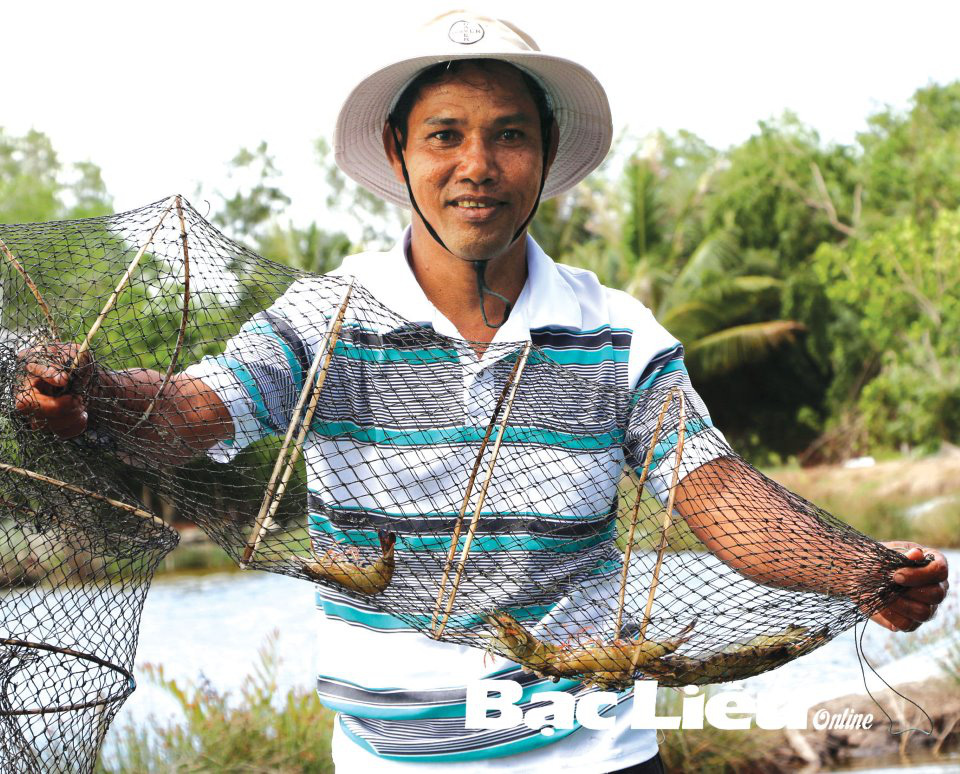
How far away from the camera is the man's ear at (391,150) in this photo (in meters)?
1.97

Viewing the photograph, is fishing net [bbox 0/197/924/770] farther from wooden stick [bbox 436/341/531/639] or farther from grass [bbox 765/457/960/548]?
grass [bbox 765/457/960/548]

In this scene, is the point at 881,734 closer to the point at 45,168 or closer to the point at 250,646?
the point at 250,646

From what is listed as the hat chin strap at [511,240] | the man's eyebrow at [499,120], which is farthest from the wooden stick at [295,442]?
the man's eyebrow at [499,120]

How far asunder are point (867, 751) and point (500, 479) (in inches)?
197

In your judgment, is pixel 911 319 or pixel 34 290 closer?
pixel 34 290

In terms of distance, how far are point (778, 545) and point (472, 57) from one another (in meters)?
0.93

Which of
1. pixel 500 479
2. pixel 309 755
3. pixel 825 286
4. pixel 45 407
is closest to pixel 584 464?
pixel 500 479

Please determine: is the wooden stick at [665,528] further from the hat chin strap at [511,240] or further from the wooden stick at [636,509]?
the hat chin strap at [511,240]

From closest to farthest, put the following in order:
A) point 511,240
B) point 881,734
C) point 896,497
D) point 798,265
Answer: point 511,240 → point 881,734 → point 896,497 → point 798,265

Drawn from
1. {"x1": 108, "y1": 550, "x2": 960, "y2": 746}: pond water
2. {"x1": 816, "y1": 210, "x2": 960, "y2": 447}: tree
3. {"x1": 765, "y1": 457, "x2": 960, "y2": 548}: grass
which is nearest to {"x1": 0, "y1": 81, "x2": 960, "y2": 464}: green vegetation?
{"x1": 816, "y1": 210, "x2": 960, "y2": 447}: tree

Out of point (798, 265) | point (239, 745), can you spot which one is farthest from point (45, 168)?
point (239, 745)

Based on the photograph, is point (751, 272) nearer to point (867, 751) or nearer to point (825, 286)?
point (825, 286)

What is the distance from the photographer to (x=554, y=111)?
79.4 inches

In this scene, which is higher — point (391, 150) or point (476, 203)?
point (391, 150)
